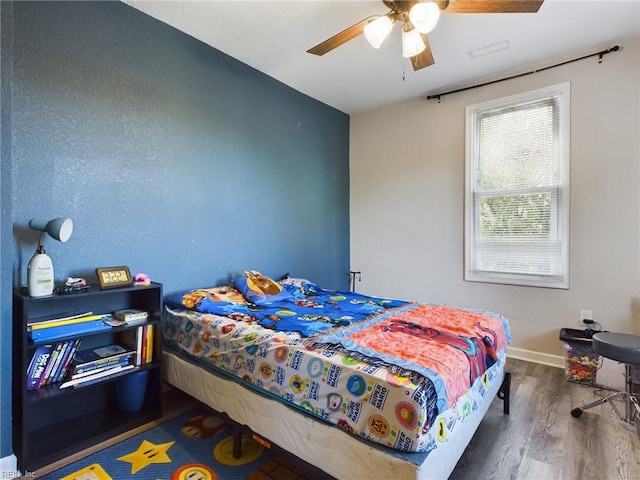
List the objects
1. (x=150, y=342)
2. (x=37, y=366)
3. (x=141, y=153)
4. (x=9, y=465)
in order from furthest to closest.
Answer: (x=141, y=153), (x=150, y=342), (x=37, y=366), (x=9, y=465)

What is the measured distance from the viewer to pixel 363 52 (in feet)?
9.37

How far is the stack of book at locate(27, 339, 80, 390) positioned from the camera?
5.54 feet

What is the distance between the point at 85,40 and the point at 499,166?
141 inches

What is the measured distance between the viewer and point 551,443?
6.09 ft

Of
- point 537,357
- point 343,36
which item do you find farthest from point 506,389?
point 343,36

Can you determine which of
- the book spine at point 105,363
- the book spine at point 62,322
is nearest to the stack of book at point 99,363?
the book spine at point 105,363

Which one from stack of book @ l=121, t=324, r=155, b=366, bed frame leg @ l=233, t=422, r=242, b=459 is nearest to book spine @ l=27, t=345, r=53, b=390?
stack of book @ l=121, t=324, r=155, b=366

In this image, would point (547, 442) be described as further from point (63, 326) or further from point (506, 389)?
point (63, 326)

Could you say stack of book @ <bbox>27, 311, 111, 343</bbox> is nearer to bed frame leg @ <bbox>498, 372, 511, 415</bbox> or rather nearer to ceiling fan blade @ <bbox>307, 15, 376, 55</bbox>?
ceiling fan blade @ <bbox>307, 15, 376, 55</bbox>

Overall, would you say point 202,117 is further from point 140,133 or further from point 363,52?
point 363,52

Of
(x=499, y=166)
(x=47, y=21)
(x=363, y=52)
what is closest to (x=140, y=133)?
(x=47, y=21)

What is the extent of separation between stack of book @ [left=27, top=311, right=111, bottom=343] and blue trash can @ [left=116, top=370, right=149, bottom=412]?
1.43 ft

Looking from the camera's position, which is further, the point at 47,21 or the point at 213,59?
the point at 213,59

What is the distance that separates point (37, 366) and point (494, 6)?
10.1ft
